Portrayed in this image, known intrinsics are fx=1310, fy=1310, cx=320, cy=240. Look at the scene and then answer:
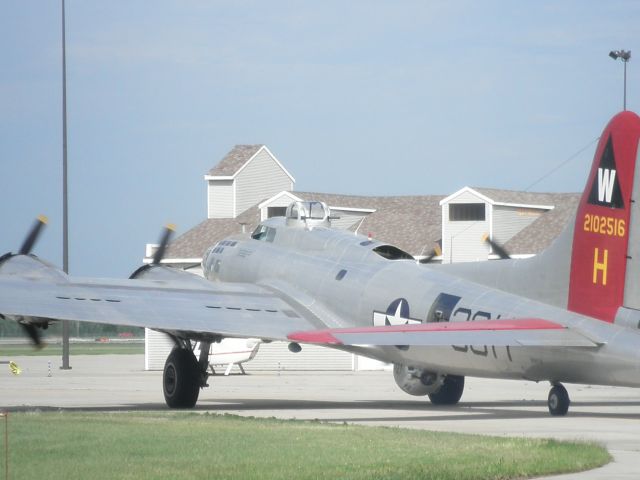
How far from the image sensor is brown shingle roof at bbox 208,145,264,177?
72.2 m

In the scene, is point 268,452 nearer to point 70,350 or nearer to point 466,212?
point 466,212

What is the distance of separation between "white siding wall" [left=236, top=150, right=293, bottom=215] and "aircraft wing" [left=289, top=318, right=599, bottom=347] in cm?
4730

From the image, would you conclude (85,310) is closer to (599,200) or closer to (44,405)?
(44,405)

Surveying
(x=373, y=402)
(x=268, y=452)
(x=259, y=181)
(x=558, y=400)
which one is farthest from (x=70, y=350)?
(x=268, y=452)

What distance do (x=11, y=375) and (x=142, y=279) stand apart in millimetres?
20314

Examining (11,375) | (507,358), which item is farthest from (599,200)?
(11,375)

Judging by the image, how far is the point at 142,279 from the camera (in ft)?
108

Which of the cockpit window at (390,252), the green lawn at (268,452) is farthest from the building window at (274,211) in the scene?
the green lawn at (268,452)

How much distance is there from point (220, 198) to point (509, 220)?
1602 centimetres

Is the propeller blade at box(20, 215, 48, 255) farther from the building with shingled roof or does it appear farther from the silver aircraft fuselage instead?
the building with shingled roof

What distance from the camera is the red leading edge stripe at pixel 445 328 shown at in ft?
80.3

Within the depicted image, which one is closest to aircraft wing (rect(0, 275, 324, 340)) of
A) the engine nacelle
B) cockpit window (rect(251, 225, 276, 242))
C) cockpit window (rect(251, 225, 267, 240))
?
the engine nacelle

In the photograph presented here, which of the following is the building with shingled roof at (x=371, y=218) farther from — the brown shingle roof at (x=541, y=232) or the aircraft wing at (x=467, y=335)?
the aircraft wing at (x=467, y=335)

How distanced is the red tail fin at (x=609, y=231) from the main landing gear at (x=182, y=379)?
9.36m
